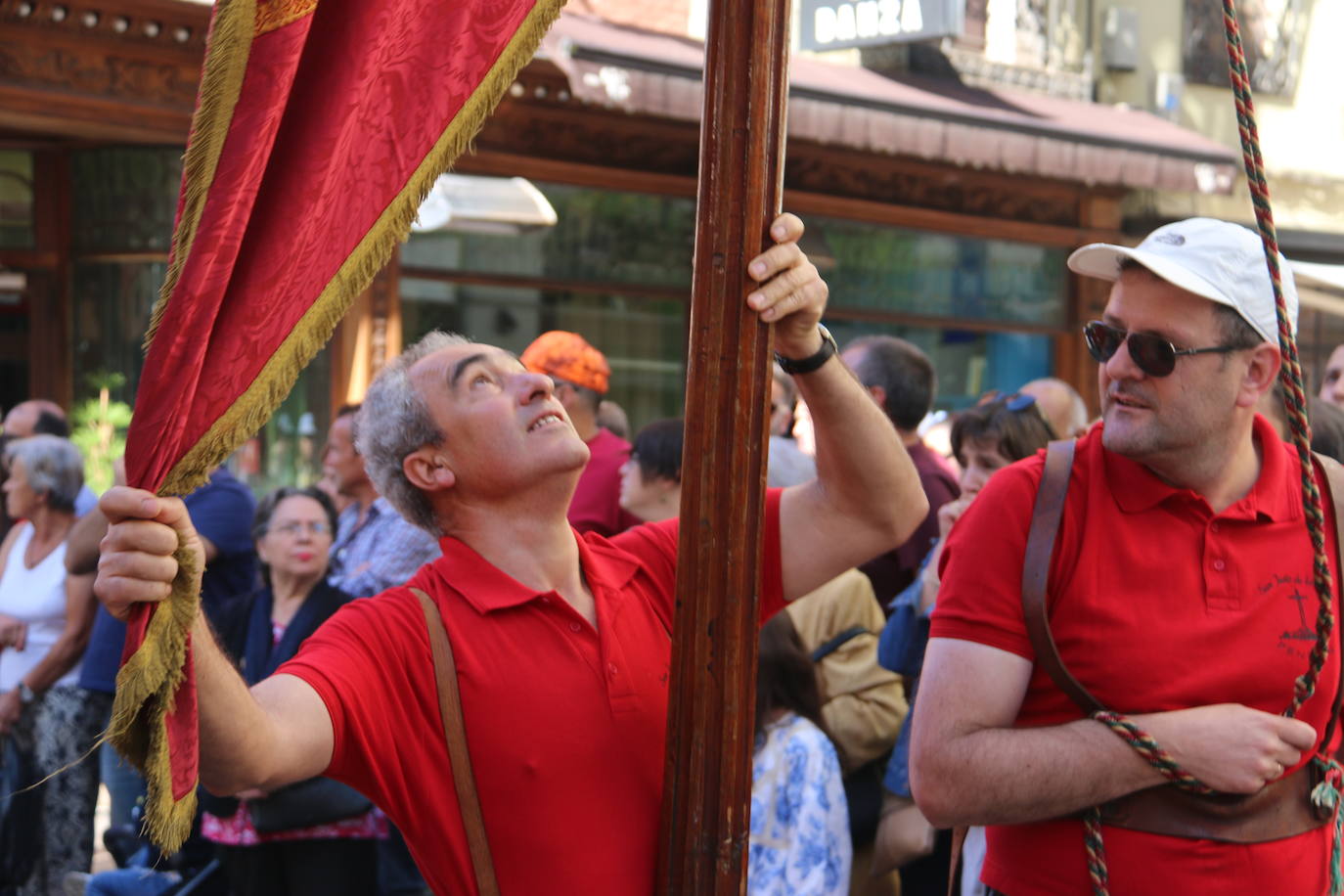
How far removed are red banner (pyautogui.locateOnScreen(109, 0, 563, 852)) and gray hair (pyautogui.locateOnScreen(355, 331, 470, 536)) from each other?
2.36 feet

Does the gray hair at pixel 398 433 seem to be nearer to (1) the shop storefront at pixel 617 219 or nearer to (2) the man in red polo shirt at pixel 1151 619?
(2) the man in red polo shirt at pixel 1151 619

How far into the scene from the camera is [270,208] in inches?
73.5

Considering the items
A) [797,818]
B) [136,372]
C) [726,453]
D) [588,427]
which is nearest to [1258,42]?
[136,372]

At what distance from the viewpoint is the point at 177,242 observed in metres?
1.83

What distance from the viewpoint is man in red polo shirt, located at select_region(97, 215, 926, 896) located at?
2137mm

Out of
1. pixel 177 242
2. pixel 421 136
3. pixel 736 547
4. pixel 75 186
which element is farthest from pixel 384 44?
pixel 75 186

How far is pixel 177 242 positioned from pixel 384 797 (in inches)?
33.9

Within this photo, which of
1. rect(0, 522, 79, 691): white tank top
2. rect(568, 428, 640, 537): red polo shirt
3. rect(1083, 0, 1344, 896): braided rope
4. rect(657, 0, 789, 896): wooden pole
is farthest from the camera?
rect(0, 522, 79, 691): white tank top

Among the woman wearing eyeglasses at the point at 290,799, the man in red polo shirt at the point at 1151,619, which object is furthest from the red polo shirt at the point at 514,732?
the woman wearing eyeglasses at the point at 290,799

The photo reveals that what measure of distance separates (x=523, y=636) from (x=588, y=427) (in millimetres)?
3253

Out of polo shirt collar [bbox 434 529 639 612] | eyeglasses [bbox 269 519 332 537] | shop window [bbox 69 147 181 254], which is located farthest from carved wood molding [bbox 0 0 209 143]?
polo shirt collar [bbox 434 529 639 612]

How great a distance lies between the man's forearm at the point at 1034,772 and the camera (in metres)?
2.40

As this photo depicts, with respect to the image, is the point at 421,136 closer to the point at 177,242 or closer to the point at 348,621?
the point at 177,242

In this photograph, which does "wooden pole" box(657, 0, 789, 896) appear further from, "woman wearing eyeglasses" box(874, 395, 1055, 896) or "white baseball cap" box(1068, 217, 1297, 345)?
"woman wearing eyeglasses" box(874, 395, 1055, 896)
